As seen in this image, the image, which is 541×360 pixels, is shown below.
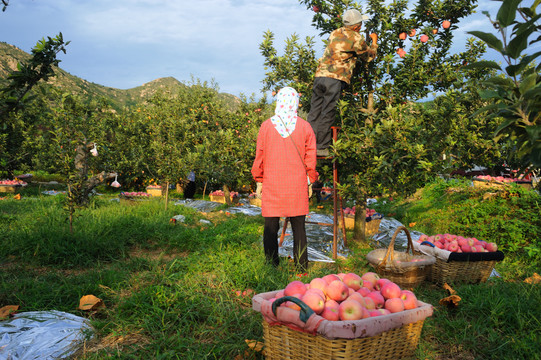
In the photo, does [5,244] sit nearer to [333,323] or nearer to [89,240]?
[89,240]

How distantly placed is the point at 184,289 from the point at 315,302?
172cm

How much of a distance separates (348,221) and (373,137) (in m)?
2.58

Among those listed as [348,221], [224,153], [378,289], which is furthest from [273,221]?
[224,153]

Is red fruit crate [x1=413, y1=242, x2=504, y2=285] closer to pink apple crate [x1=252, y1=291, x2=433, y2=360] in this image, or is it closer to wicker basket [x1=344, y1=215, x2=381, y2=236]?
pink apple crate [x1=252, y1=291, x2=433, y2=360]

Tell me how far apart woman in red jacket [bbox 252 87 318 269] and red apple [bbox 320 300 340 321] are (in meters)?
1.99

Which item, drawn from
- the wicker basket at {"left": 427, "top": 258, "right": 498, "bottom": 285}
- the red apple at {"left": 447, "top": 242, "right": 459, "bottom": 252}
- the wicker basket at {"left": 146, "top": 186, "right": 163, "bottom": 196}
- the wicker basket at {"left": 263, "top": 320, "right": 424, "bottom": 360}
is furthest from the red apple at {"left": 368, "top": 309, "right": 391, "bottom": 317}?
the wicker basket at {"left": 146, "top": 186, "right": 163, "bottom": 196}

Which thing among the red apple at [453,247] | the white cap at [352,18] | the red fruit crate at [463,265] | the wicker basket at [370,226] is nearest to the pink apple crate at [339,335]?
the red fruit crate at [463,265]

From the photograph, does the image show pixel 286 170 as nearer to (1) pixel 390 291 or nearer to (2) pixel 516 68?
(1) pixel 390 291

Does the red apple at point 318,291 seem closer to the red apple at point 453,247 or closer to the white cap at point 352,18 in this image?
the red apple at point 453,247

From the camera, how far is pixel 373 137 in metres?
4.98

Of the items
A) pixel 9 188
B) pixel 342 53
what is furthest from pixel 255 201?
pixel 9 188

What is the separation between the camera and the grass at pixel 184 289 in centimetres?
243

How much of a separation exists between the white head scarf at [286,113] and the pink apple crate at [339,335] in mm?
2346

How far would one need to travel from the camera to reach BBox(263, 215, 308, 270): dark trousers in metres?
4.05
